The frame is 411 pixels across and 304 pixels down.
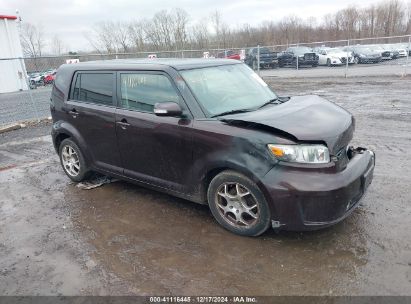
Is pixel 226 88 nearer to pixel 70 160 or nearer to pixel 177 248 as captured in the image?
pixel 177 248

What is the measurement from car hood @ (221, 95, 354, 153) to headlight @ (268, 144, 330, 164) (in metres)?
0.08

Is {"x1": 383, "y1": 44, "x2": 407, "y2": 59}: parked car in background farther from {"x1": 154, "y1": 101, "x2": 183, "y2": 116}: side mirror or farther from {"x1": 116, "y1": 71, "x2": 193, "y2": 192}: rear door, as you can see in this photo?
{"x1": 154, "y1": 101, "x2": 183, "y2": 116}: side mirror

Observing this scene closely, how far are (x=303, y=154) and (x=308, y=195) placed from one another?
37 centimetres

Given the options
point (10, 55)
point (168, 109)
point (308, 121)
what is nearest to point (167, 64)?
point (168, 109)

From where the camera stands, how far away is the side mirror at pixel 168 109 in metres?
3.79

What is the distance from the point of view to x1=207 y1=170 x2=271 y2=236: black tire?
11.4 feet

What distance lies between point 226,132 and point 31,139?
729 centimetres

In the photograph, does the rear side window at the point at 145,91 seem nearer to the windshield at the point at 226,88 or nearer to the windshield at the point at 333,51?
the windshield at the point at 226,88

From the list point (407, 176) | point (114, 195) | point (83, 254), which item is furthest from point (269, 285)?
point (407, 176)

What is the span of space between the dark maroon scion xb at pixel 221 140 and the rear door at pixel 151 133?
0.04ft

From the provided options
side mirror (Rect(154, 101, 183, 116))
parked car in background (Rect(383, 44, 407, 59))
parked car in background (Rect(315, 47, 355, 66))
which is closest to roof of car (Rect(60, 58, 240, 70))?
side mirror (Rect(154, 101, 183, 116))

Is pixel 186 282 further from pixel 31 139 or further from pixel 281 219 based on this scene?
pixel 31 139

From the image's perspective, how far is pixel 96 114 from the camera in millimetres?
4844

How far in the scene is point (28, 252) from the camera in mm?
3773
